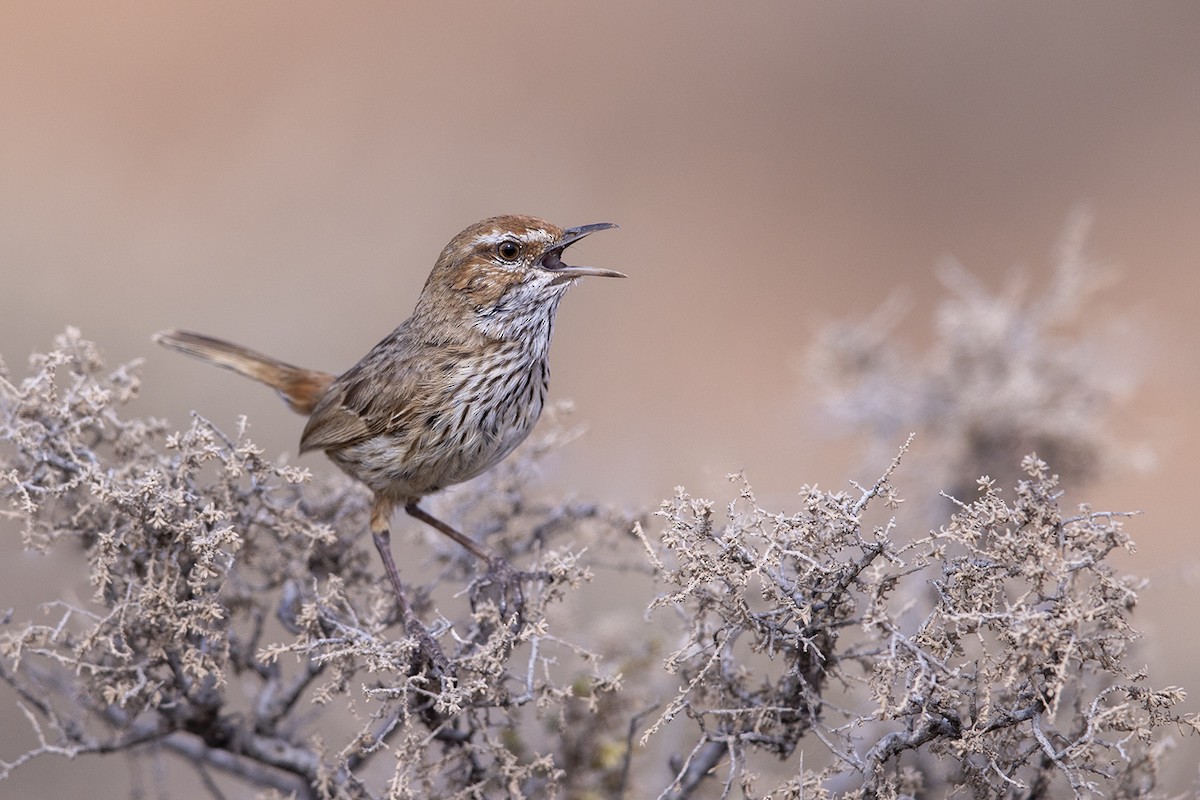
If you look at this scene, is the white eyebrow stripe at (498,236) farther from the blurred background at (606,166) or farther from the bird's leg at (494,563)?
the blurred background at (606,166)

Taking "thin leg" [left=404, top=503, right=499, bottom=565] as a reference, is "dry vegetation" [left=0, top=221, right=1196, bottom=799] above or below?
below

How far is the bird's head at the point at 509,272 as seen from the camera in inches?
172

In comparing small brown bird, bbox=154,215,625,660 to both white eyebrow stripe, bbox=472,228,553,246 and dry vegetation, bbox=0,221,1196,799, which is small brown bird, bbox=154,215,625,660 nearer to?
white eyebrow stripe, bbox=472,228,553,246

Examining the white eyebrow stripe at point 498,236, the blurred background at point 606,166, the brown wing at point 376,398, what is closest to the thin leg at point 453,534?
the brown wing at point 376,398

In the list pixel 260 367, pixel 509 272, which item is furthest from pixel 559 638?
pixel 260 367

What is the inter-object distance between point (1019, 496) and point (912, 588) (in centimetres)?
213

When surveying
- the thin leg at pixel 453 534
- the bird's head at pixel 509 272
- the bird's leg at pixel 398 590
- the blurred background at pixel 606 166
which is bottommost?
the bird's leg at pixel 398 590

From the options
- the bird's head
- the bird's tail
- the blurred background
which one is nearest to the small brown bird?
the bird's head

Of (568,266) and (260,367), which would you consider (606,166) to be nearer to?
(260,367)

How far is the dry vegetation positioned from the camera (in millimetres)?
2623

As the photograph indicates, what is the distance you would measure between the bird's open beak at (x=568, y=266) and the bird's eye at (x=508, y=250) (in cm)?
11

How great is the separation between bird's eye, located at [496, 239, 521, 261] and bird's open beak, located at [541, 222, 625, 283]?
0.11 m

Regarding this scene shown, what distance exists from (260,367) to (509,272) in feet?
5.01

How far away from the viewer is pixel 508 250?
4414 millimetres
